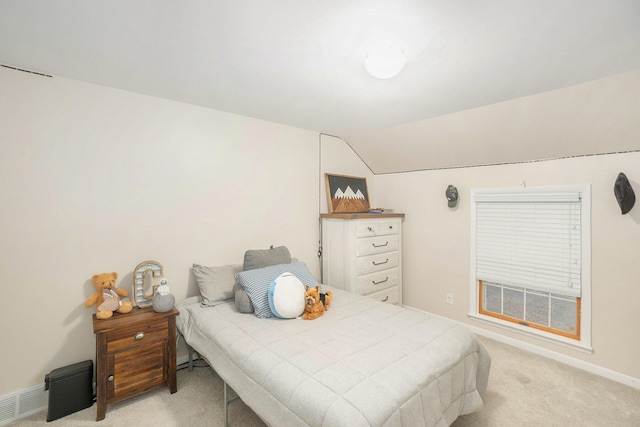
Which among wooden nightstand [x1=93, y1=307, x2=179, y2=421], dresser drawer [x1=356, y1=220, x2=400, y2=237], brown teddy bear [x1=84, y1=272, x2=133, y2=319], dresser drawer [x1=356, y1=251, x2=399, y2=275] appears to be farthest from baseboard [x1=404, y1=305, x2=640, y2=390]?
brown teddy bear [x1=84, y1=272, x2=133, y2=319]

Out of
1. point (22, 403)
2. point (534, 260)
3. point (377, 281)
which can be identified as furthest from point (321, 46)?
point (22, 403)

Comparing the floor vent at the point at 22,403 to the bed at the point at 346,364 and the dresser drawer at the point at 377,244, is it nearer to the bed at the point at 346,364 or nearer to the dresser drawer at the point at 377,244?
the bed at the point at 346,364

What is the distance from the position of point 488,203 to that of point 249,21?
112 inches

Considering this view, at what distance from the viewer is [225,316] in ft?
7.04

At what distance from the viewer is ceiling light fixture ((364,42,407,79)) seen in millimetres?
1555

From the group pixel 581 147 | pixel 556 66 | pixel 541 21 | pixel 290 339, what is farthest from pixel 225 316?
pixel 581 147

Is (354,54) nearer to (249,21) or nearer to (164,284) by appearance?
(249,21)

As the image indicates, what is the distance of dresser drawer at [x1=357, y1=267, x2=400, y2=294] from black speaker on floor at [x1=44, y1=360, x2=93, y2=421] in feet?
7.76

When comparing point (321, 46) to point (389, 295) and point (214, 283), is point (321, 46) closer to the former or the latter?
point (214, 283)

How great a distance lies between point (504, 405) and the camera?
201 centimetres

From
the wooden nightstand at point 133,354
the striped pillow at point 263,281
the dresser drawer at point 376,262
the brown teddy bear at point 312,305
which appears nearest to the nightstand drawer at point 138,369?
the wooden nightstand at point 133,354

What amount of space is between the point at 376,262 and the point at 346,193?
3.20ft

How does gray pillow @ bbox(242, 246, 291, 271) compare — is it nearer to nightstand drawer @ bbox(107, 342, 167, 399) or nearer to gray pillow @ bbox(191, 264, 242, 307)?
gray pillow @ bbox(191, 264, 242, 307)

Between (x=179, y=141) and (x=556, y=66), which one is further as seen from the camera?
(x=179, y=141)
